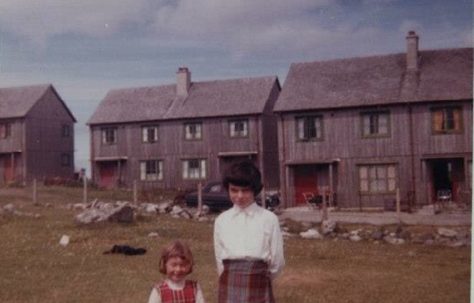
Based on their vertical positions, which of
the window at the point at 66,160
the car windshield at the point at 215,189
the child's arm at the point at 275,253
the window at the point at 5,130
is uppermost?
the window at the point at 5,130

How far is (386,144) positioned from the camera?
22.2 metres

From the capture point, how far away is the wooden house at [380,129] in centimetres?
2131

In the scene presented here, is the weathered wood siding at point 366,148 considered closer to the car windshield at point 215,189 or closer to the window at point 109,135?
the car windshield at point 215,189

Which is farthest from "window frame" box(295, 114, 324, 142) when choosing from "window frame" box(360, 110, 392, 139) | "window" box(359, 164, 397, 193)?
"window" box(359, 164, 397, 193)

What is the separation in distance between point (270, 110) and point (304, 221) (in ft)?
→ 41.5

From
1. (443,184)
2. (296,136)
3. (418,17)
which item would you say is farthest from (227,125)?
(418,17)

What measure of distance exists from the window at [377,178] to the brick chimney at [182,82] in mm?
11229

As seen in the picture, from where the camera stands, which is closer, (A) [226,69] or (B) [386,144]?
(A) [226,69]

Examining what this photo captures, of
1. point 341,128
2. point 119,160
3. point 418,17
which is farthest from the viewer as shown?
point 119,160

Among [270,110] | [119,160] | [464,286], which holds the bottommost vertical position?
[464,286]

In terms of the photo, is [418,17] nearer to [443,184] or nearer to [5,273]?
[5,273]

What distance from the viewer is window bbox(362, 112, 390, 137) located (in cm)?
2223

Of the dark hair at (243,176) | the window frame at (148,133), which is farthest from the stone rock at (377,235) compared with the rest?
the window frame at (148,133)

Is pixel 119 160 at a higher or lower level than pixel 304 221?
higher
